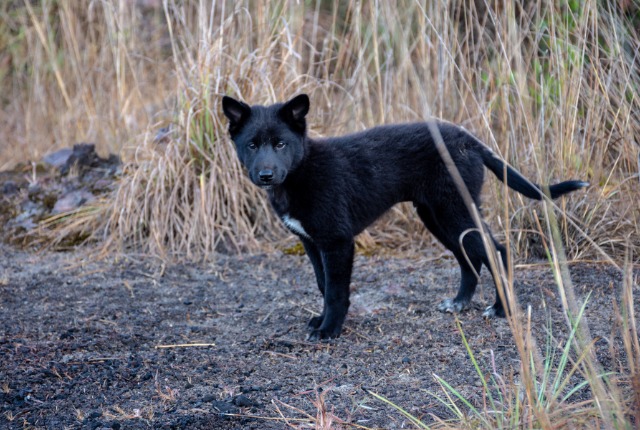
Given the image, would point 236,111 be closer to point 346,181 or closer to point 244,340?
point 346,181

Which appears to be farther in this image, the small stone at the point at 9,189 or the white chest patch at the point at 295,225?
the small stone at the point at 9,189

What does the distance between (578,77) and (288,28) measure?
7.35 ft

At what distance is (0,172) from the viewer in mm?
6258

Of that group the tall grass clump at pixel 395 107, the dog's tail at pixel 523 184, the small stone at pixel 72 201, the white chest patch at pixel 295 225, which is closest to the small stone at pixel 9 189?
the small stone at pixel 72 201

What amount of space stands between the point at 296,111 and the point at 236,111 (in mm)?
319

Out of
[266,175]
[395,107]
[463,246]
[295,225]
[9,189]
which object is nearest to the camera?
[266,175]

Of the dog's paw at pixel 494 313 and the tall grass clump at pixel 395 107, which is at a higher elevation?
the tall grass clump at pixel 395 107

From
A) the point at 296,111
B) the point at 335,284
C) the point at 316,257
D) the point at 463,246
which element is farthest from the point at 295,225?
the point at 463,246

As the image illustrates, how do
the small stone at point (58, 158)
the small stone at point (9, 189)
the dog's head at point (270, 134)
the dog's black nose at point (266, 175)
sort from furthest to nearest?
the small stone at point (58, 158), the small stone at point (9, 189), the dog's head at point (270, 134), the dog's black nose at point (266, 175)

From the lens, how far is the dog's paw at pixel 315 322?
3736mm

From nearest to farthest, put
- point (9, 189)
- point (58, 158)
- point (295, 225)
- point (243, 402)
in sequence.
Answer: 1. point (243, 402)
2. point (295, 225)
3. point (9, 189)
4. point (58, 158)

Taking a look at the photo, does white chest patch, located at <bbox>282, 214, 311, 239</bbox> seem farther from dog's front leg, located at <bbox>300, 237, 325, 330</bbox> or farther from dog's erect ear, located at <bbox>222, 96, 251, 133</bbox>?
dog's erect ear, located at <bbox>222, 96, 251, 133</bbox>

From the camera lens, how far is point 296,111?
3.71 metres

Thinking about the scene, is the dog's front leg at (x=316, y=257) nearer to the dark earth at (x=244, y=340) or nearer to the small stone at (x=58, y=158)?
the dark earth at (x=244, y=340)
